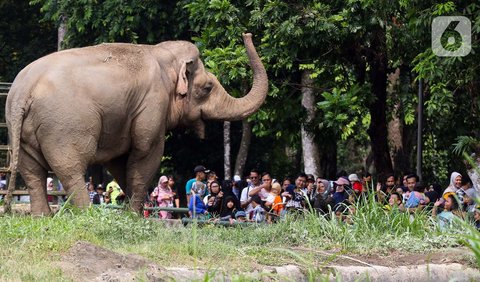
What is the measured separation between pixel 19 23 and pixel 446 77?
20480 millimetres

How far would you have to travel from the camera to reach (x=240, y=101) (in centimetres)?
1722

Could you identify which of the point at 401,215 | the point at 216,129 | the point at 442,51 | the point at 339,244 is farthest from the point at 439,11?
the point at 216,129

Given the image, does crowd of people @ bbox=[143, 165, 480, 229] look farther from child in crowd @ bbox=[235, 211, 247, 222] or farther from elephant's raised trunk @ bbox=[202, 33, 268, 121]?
elephant's raised trunk @ bbox=[202, 33, 268, 121]

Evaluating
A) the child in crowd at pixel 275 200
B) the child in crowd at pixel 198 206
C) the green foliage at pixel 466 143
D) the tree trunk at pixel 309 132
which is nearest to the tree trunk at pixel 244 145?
the tree trunk at pixel 309 132

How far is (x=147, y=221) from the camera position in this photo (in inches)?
494

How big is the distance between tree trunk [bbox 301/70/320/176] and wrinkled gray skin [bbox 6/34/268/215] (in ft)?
20.3

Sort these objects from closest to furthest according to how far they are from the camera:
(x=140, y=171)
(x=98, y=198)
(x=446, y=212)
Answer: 1. (x=446, y=212)
2. (x=140, y=171)
3. (x=98, y=198)

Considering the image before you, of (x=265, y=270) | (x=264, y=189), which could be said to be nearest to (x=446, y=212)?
(x=264, y=189)

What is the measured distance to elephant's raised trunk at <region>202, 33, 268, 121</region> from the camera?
17.0 meters

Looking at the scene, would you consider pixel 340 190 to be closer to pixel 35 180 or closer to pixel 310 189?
A: pixel 310 189

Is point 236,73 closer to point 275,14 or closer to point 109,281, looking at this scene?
point 275,14

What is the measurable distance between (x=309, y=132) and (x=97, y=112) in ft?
28.3

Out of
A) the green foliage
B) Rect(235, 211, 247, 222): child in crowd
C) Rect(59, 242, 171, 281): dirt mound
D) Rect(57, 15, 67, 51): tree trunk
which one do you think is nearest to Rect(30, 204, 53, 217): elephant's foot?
Rect(235, 211, 247, 222): child in crowd

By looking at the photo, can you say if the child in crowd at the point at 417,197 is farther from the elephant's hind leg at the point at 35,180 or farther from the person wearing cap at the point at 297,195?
the elephant's hind leg at the point at 35,180
